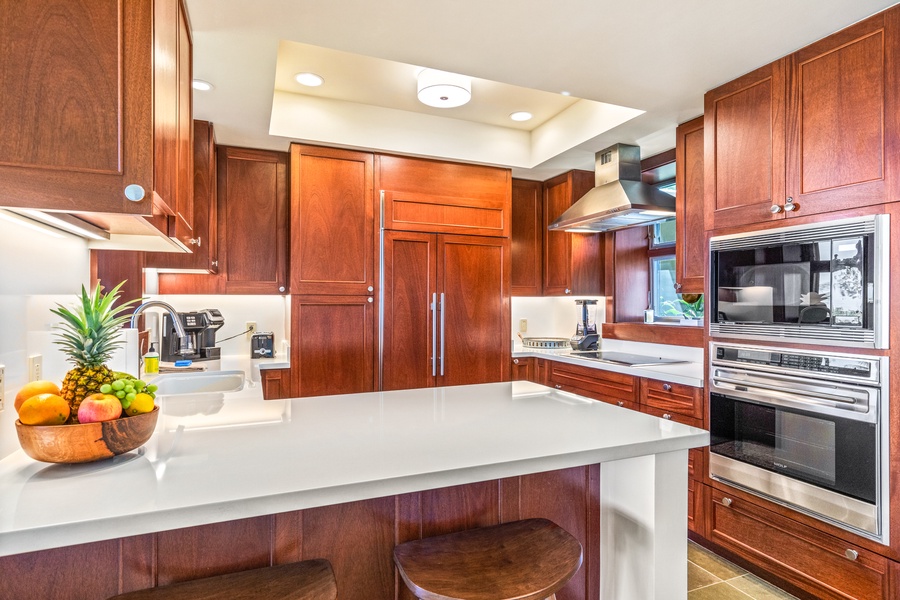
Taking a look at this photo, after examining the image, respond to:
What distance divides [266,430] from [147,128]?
0.80m

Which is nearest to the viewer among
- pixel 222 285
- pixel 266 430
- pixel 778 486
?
pixel 266 430

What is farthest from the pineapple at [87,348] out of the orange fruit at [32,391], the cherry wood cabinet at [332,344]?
the cherry wood cabinet at [332,344]

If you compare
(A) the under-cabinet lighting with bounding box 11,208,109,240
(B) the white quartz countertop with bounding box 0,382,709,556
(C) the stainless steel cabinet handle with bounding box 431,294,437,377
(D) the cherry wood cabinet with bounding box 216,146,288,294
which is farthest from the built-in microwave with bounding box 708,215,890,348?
(D) the cherry wood cabinet with bounding box 216,146,288,294

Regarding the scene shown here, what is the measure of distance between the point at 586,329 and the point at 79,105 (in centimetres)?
346

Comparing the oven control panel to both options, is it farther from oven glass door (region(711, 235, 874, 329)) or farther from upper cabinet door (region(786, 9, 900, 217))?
upper cabinet door (region(786, 9, 900, 217))

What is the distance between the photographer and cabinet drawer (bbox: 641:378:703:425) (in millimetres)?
2494

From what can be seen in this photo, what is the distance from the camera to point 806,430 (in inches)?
77.9

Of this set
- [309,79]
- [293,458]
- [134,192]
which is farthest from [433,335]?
[134,192]

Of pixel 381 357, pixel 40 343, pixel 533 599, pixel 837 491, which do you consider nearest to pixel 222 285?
pixel 381 357

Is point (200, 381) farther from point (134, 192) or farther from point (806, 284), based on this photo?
point (806, 284)

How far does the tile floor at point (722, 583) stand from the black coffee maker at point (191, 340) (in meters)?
2.87

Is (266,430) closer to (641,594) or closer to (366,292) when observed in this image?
(641,594)

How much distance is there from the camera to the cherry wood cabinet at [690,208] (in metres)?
2.67

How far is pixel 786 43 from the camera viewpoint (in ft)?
6.47
